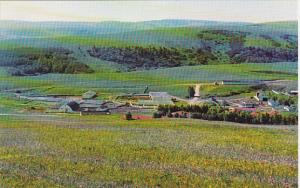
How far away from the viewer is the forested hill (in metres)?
4.18

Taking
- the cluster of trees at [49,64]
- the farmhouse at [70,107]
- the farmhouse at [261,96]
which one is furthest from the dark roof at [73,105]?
the farmhouse at [261,96]

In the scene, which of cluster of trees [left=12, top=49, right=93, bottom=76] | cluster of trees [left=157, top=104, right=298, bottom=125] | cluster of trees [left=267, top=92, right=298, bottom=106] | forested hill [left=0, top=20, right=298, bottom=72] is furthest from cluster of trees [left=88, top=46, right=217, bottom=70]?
cluster of trees [left=267, top=92, right=298, bottom=106]

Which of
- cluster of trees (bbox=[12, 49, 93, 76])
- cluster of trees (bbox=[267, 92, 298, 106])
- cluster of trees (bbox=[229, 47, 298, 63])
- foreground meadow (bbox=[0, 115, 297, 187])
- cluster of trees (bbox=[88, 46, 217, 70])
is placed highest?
cluster of trees (bbox=[229, 47, 298, 63])

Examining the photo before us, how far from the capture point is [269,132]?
4.28 m

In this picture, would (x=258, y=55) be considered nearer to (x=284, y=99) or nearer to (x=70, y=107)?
(x=284, y=99)

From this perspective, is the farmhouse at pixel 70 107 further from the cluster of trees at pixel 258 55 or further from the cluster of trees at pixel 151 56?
the cluster of trees at pixel 258 55

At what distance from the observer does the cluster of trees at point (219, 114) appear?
4270 mm

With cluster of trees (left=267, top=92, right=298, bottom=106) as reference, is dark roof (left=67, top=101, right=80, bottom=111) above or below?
below

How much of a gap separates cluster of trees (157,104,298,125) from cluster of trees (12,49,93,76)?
0.59 m

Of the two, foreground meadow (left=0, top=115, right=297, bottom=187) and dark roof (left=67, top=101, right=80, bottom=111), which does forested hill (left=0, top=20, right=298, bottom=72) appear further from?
foreground meadow (left=0, top=115, right=297, bottom=187)

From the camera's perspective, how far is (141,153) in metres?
4.27

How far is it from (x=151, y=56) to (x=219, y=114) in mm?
585

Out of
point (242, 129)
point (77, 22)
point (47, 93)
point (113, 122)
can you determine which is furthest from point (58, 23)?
point (242, 129)

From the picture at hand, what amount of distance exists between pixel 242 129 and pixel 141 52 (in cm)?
83
